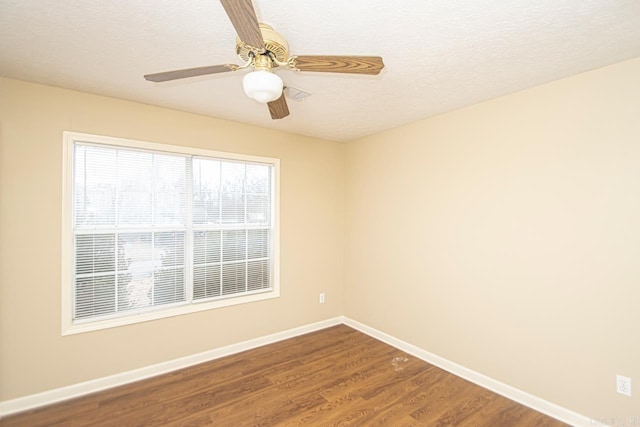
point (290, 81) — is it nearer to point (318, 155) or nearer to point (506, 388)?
point (318, 155)

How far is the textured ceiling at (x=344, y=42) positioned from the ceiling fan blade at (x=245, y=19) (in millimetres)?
328

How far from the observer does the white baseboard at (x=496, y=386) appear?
2.05 meters

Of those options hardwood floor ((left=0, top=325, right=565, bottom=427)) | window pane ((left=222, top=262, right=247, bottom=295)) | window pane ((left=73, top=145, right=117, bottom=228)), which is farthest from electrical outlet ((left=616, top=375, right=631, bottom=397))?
window pane ((left=73, top=145, right=117, bottom=228))

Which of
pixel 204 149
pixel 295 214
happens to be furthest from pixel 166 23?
→ pixel 295 214

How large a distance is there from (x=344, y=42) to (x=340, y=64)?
1.37 ft

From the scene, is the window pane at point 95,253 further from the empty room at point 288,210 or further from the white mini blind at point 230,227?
the white mini blind at point 230,227

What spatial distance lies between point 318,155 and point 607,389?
3.38 meters

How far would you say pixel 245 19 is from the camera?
1.06 metres

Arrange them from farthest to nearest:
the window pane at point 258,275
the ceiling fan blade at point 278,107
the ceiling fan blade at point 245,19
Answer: the window pane at point 258,275 < the ceiling fan blade at point 278,107 < the ceiling fan blade at point 245,19

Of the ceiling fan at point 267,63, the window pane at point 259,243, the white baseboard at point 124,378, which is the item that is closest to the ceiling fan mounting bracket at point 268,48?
the ceiling fan at point 267,63

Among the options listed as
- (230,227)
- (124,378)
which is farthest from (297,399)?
(230,227)

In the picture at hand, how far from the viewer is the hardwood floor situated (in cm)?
211

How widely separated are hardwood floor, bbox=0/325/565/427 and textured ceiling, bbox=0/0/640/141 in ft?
8.35

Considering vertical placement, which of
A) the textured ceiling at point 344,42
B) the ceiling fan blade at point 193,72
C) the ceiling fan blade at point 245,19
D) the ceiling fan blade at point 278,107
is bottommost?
the ceiling fan blade at point 278,107
